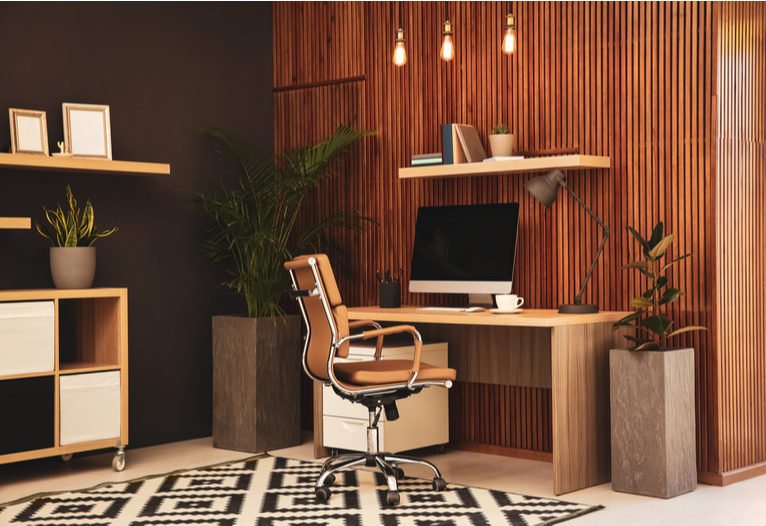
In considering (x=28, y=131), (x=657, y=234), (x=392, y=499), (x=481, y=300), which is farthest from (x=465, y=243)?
(x=28, y=131)

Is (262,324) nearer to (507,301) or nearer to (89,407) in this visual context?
(89,407)

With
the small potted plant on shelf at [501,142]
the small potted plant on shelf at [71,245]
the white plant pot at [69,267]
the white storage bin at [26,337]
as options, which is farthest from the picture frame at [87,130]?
the small potted plant on shelf at [501,142]

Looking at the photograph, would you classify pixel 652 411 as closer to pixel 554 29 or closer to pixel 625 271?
pixel 625 271

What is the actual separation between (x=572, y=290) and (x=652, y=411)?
101cm

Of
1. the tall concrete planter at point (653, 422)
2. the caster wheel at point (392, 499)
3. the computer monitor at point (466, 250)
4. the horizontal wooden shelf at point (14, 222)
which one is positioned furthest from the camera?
the computer monitor at point (466, 250)

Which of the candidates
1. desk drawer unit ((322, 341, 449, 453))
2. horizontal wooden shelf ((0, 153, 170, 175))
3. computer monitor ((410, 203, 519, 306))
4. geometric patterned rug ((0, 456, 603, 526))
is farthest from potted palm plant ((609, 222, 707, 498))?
horizontal wooden shelf ((0, 153, 170, 175))

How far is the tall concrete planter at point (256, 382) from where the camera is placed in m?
5.38

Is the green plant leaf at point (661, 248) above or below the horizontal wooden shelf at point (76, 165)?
below

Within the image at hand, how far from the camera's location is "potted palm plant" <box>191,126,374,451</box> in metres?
5.39

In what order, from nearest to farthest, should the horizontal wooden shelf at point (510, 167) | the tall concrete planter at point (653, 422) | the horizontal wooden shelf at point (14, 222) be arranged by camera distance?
the tall concrete planter at point (653, 422), the horizontal wooden shelf at point (14, 222), the horizontal wooden shelf at point (510, 167)

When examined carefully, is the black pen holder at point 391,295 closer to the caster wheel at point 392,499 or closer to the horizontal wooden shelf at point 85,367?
the caster wheel at point 392,499

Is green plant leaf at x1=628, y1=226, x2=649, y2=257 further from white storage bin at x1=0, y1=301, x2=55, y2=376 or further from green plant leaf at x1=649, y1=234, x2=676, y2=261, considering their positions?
white storage bin at x1=0, y1=301, x2=55, y2=376

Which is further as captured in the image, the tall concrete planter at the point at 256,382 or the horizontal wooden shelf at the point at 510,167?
the tall concrete planter at the point at 256,382

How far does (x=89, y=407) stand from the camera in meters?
4.81
